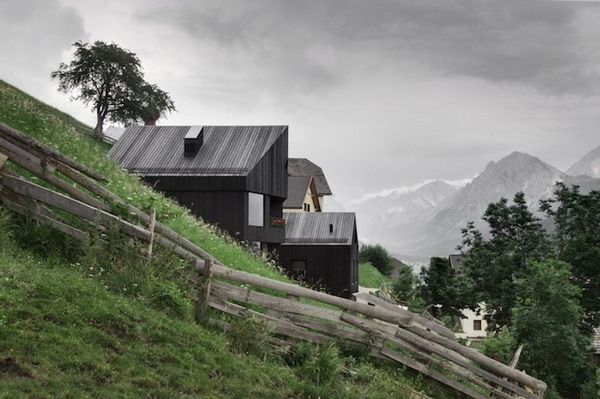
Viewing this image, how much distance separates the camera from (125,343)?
8.05 m

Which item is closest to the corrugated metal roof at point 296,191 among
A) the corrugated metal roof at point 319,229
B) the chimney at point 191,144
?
the corrugated metal roof at point 319,229

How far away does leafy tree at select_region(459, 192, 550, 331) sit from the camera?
1959 inches

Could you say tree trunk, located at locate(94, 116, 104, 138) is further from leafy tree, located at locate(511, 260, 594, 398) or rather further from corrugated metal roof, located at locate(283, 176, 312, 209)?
leafy tree, located at locate(511, 260, 594, 398)

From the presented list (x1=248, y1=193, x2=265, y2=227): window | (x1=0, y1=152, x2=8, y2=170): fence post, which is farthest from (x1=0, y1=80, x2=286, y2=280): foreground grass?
(x1=248, y1=193, x2=265, y2=227): window

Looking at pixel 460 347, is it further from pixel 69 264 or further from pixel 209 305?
pixel 69 264

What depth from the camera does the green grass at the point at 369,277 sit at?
82.0 m

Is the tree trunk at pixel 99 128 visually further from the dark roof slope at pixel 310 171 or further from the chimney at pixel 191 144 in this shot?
the chimney at pixel 191 144

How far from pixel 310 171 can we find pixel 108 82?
97.9 ft

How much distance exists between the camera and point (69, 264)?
1045cm

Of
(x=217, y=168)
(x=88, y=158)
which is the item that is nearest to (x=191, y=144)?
(x=217, y=168)

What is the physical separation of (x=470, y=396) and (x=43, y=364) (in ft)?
29.2

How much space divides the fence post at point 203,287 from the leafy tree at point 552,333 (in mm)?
28349

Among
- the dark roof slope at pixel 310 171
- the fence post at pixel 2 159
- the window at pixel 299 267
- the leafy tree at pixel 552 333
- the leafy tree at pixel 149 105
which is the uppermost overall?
the leafy tree at pixel 149 105

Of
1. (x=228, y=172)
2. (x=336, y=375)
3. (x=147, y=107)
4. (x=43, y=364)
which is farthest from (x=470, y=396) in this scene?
(x=147, y=107)
